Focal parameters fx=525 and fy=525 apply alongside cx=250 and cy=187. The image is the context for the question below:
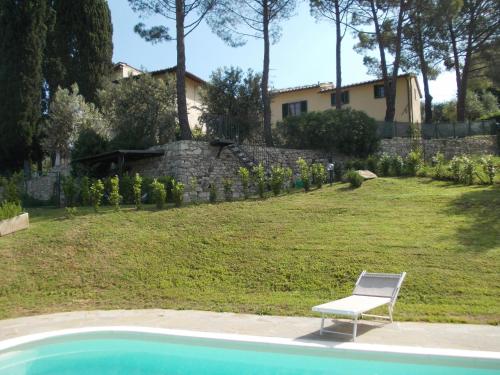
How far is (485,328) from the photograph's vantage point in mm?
7863

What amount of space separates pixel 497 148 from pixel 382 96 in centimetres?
824

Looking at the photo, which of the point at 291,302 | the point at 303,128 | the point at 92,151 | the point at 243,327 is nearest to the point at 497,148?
the point at 303,128

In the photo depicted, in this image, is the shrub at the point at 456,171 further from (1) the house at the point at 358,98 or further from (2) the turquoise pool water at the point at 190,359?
(1) the house at the point at 358,98

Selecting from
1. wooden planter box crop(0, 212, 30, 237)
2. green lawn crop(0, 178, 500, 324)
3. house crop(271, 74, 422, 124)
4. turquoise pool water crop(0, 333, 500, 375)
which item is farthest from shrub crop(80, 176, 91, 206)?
house crop(271, 74, 422, 124)

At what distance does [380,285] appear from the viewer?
28.7ft

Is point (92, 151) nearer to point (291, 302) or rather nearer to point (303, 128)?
point (303, 128)

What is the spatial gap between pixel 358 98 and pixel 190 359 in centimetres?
2939

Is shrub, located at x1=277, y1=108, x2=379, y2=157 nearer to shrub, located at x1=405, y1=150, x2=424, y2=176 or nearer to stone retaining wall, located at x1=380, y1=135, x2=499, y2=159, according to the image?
stone retaining wall, located at x1=380, y1=135, x2=499, y2=159

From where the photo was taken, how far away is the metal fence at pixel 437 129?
26.5 meters

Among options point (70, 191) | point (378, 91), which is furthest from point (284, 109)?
point (70, 191)

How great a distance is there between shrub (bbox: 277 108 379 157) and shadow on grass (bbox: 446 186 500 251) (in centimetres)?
757

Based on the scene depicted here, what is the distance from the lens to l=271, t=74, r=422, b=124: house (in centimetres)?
3381

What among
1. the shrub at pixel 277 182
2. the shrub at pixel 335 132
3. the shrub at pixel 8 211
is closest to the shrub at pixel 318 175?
the shrub at pixel 277 182

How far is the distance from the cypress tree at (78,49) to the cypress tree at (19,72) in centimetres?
253
